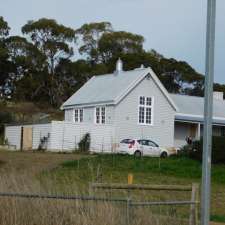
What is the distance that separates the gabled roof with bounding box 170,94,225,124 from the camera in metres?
53.1

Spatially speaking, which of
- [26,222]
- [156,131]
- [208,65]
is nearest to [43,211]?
[26,222]

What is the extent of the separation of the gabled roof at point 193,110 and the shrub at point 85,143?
8851mm

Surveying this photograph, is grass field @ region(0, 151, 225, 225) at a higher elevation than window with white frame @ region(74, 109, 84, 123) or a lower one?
lower

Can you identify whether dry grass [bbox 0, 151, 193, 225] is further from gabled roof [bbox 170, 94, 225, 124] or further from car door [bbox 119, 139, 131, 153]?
gabled roof [bbox 170, 94, 225, 124]

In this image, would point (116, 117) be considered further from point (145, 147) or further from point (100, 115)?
point (145, 147)

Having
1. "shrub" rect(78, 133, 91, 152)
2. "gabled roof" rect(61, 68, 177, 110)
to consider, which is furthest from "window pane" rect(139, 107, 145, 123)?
"shrub" rect(78, 133, 91, 152)

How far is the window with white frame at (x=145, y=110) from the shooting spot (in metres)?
48.9

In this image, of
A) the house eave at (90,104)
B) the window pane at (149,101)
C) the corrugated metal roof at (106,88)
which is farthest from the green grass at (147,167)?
the window pane at (149,101)

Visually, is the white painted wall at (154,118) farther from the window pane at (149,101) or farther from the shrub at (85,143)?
the shrub at (85,143)

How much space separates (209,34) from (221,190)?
17261 millimetres

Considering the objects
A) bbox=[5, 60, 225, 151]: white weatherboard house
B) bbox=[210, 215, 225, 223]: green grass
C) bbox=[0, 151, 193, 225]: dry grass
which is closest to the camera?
bbox=[0, 151, 193, 225]: dry grass

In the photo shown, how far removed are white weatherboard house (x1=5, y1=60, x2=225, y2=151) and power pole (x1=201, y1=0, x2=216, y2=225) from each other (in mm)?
36765

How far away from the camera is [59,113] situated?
6900 cm

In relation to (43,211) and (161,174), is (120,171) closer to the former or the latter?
(161,174)
